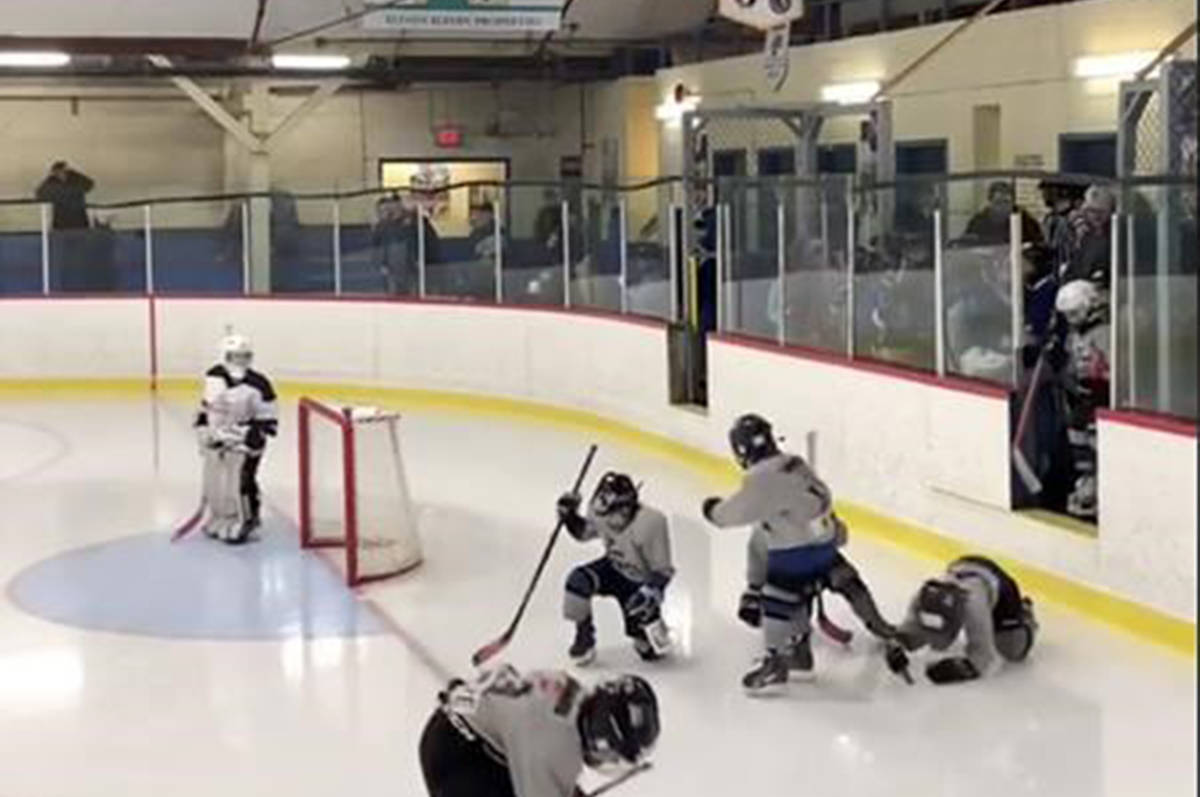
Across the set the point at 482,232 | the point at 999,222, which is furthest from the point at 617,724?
the point at 482,232

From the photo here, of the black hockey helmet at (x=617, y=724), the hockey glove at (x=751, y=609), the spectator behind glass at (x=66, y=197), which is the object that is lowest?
the hockey glove at (x=751, y=609)

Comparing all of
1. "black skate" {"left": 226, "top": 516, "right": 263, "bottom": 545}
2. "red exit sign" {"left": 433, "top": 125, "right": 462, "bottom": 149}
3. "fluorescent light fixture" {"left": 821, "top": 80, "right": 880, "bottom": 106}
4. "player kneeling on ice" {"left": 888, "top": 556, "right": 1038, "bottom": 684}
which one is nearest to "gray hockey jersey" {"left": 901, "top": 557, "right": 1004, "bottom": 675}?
"player kneeling on ice" {"left": 888, "top": 556, "right": 1038, "bottom": 684}

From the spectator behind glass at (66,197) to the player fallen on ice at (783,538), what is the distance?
458 inches

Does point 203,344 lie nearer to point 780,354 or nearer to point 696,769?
point 780,354

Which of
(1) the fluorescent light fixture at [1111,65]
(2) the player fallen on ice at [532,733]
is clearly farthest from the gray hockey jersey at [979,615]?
(1) the fluorescent light fixture at [1111,65]

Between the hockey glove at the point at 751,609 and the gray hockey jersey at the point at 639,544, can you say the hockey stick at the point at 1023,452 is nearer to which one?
the hockey glove at the point at 751,609

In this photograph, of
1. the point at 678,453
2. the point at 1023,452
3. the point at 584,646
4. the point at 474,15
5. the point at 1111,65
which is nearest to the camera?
the point at 584,646

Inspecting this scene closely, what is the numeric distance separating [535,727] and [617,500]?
3.03m

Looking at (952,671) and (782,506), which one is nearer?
(782,506)

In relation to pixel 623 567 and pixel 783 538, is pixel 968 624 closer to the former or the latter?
pixel 783 538

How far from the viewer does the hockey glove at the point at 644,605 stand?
6738mm

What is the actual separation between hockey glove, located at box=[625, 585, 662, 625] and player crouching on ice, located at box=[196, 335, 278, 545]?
9.85 ft

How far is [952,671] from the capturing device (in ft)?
21.4

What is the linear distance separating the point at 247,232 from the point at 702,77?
5.28m
